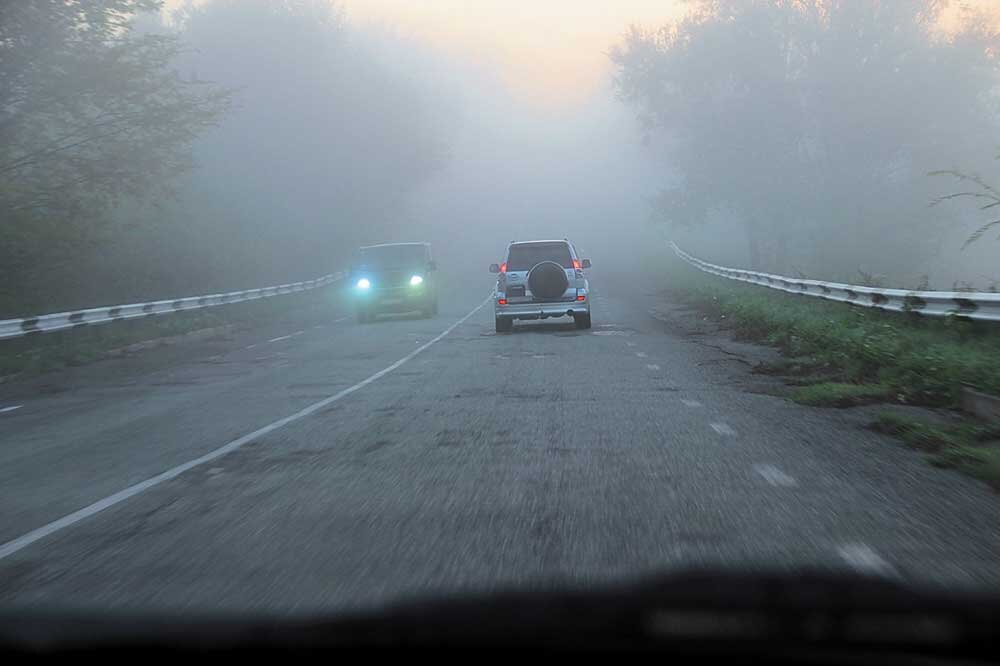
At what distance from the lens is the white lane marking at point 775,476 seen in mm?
7184

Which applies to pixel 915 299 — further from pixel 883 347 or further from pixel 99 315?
pixel 99 315

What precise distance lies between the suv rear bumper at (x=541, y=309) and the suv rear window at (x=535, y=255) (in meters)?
0.76

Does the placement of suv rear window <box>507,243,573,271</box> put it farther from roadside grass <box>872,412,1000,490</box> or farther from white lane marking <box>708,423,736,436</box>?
roadside grass <box>872,412,1000,490</box>

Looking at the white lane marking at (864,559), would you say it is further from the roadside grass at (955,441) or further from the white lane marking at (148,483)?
the white lane marking at (148,483)

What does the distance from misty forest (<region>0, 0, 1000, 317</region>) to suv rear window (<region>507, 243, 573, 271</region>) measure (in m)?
6.08

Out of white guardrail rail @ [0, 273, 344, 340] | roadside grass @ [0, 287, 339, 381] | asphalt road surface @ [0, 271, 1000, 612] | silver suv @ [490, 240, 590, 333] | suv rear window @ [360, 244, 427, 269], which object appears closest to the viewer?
asphalt road surface @ [0, 271, 1000, 612]

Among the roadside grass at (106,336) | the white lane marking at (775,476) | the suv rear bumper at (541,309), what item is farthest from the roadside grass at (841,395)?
the roadside grass at (106,336)

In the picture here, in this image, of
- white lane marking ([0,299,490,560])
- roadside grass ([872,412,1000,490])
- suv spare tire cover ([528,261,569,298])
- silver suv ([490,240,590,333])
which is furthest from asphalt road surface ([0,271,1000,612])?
silver suv ([490,240,590,333])

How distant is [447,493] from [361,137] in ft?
167

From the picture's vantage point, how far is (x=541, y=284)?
71.7 feet

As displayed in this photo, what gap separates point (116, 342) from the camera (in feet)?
76.1

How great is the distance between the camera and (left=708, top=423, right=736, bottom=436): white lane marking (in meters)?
9.35

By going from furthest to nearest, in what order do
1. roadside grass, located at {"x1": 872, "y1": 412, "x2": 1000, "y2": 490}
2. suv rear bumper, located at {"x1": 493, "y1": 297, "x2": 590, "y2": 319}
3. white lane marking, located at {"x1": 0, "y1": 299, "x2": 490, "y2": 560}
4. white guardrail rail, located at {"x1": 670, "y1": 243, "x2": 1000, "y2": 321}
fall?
suv rear bumper, located at {"x1": 493, "y1": 297, "x2": 590, "y2": 319}
white guardrail rail, located at {"x1": 670, "y1": 243, "x2": 1000, "y2": 321}
roadside grass, located at {"x1": 872, "y1": 412, "x2": 1000, "y2": 490}
white lane marking, located at {"x1": 0, "y1": 299, "x2": 490, "y2": 560}

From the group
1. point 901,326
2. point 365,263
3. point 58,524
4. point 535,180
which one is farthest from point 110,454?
point 535,180
